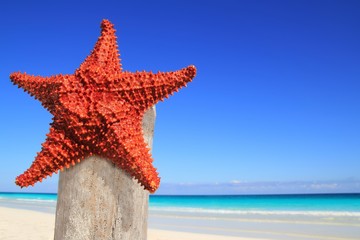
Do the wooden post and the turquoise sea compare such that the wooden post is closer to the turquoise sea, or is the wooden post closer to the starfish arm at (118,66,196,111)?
the starfish arm at (118,66,196,111)

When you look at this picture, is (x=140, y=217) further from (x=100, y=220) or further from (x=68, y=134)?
(x=68, y=134)

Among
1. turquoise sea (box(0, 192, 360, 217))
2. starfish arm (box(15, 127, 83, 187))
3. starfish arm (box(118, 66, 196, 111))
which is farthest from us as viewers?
turquoise sea (box(0, 192, 360, 217))

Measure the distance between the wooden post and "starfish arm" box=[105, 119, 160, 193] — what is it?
10 centimetres

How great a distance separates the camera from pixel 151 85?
9.70 ft

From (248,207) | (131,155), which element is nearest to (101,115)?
(131,155)

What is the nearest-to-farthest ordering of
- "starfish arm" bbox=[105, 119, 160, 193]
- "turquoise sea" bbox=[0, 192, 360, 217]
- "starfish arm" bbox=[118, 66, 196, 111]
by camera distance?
"starfish arm" bbox=[105, 119, 160, 193] < "starfish arm" bbox=[118, 66, 196, 111] < "turquoise sea" bbox=[0, 192, 360, 217]

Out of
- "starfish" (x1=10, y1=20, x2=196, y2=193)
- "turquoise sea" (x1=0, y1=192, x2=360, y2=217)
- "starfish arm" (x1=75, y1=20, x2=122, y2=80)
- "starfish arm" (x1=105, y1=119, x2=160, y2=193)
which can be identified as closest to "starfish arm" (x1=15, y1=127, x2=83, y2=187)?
"starfish" (x1=10, y1=20, x2=196, y2=193)

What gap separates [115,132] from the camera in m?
2.71

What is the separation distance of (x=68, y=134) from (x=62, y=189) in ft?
1.53

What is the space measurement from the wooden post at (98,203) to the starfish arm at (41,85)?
0.67 meters

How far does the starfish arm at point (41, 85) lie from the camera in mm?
2940

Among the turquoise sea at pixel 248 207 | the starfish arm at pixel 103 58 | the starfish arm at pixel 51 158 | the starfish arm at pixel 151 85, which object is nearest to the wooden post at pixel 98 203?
the starfish arm at pixel 51 158

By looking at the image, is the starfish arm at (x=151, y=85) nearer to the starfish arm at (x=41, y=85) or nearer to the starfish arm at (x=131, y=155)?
the starfish arm at (x=131, y=155)

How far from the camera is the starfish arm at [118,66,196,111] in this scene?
2.92 meters
